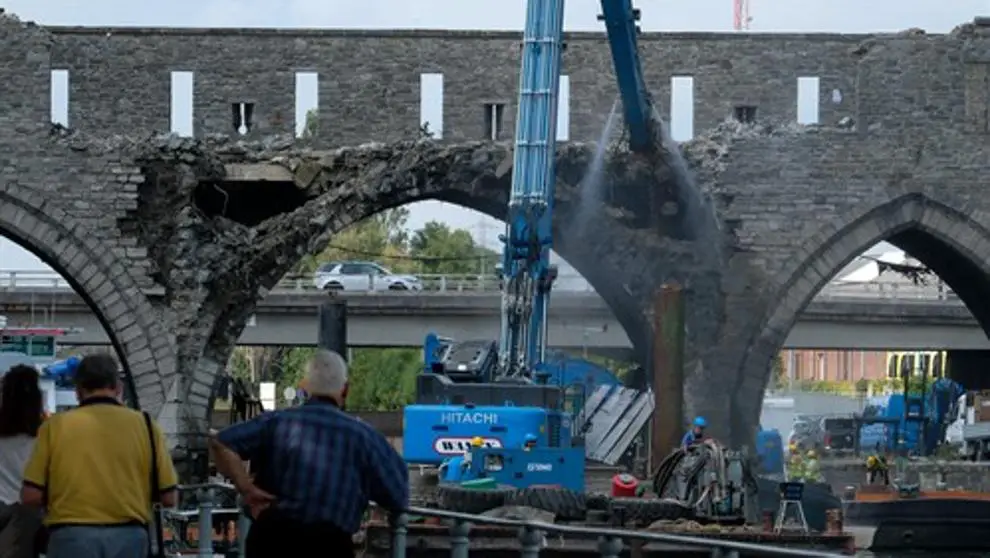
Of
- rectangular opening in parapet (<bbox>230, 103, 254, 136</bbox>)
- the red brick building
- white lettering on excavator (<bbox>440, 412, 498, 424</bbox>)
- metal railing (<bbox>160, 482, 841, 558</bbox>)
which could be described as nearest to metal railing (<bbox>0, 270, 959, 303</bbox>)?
rectangular opening in parapet (<bbox>230, 103, 254, 136</bbox>)

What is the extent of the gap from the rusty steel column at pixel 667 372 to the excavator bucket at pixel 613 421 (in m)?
0.32

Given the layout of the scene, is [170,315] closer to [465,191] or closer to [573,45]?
[465,191]

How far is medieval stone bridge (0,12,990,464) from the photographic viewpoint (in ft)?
Result: 102

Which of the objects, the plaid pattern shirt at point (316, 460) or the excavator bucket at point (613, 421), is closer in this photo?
the plaid pattern shirt at point (316, 460)

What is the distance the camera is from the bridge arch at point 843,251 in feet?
104

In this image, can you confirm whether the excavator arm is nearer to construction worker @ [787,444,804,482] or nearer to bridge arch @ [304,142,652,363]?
bridge arch @ [304,142,652,363]

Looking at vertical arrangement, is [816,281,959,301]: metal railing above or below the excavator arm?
below

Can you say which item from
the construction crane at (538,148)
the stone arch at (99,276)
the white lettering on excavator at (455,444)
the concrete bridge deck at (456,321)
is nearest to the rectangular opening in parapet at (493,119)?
the construction crane at (538,148)

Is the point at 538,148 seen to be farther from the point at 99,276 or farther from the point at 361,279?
the point at 361,279

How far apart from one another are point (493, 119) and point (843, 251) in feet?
15.2

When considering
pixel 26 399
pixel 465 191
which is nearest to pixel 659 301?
pixel 465 191

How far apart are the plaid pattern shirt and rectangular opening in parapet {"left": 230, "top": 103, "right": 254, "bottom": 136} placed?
24.5 m

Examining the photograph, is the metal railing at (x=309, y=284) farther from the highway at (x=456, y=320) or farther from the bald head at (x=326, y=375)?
the bald head at (x=326, y=375)

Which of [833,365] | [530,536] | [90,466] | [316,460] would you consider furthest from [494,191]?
[833,365]
